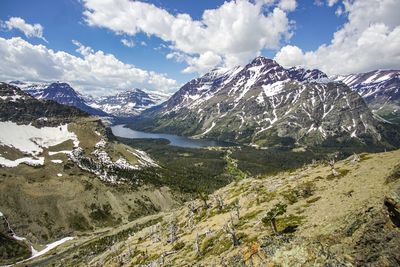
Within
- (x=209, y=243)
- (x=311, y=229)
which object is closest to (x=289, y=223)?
(x=311, y=229)

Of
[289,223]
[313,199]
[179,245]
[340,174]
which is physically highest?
[340,174]

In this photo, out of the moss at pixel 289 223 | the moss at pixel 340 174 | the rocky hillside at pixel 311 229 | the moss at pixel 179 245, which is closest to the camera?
the rocky hillside at pixel 311 229

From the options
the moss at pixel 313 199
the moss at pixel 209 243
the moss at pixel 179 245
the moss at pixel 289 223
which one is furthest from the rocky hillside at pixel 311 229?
the moss at pixel 209 243

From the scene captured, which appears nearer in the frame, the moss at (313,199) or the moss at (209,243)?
the moss at (313,199)

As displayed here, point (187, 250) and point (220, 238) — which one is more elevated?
point (220, 238)

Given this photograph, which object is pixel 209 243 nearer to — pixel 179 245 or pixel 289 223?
pixel 179 245

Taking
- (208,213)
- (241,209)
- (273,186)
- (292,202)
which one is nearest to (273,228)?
(292,202)

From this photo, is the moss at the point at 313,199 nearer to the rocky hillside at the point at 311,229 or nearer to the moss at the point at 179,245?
the rocky hillside at the point at 311,229

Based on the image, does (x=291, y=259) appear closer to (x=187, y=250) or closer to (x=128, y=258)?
(x=187, y=250)

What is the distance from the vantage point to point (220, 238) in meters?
80.7

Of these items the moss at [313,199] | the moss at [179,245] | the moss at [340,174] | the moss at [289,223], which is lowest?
the moss at [179,245]

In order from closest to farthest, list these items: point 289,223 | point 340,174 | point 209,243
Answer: point 289,223 → point 209,243 → point 340,174

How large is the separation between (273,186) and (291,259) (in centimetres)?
8781

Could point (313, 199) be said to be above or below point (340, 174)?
below
